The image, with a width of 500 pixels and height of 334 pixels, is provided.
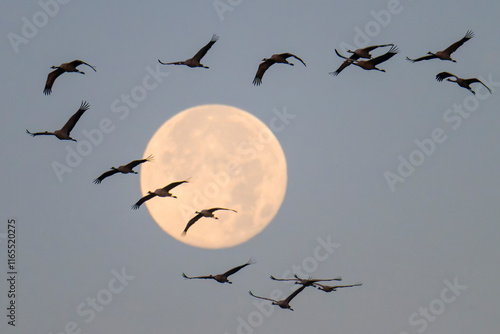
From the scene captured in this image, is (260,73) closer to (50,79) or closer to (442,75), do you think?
(442,75)

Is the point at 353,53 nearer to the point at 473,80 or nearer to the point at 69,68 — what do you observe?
the point at 473,80

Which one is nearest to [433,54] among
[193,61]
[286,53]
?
[286,53]

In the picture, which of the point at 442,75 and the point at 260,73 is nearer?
the point at 442,75

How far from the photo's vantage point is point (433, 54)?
60219 millimetres

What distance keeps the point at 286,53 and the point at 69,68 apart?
13.9 m

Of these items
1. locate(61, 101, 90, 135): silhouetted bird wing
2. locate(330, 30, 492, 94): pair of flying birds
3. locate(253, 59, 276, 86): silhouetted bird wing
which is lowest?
locate(61, 101, 90, 135): silhouetted bird wing

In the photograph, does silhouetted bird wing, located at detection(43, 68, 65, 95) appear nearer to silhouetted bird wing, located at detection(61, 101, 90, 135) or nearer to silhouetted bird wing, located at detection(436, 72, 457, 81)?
silhouetted bird wing, located at detection(61, 101, 90, 135)

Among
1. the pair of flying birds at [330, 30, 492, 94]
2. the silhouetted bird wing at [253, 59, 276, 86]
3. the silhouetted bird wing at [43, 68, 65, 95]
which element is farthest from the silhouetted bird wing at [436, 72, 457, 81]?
the silhouetted bird wing at [43, 68, 65, 95]

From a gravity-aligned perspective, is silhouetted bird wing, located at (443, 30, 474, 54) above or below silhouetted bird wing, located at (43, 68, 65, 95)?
above

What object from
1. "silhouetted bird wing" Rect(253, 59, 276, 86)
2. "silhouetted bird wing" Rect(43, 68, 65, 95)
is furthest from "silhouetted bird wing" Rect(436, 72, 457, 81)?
"silhouetted bird wing" Rect(43, 68, 65, 95)

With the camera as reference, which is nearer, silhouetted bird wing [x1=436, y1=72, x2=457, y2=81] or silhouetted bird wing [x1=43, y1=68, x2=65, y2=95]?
silhouetted bird wing [x1=43, y1=68, x2=65, y2=95]

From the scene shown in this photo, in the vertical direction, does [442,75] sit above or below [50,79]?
above

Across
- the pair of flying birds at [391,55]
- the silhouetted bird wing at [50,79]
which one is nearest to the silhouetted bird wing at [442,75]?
the pair of flying birds at [391,55]

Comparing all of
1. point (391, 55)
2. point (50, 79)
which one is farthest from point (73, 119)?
point (391, 55)
